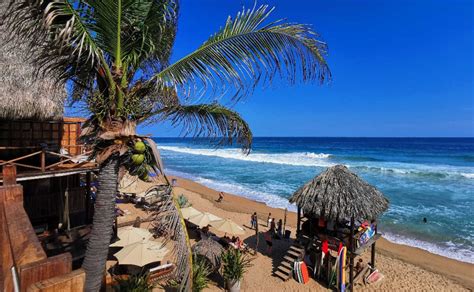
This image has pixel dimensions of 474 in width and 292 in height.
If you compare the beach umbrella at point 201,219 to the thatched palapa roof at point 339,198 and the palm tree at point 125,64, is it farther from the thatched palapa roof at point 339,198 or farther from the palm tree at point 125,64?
the palm tree at point 125,64

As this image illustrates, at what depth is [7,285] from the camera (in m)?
1.89

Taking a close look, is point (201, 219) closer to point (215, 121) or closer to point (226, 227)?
point (226, 227)

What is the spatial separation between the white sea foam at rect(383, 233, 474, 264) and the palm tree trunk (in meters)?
16.1

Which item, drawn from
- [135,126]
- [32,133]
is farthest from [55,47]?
[32,133]

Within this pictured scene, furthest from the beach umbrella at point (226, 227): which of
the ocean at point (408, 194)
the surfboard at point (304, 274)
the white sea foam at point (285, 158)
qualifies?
the white sea foam at point (285, 158)

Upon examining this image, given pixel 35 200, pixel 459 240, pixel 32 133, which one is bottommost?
pixel 459 240

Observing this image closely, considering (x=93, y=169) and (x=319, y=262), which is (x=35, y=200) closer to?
(x=93, y=169)

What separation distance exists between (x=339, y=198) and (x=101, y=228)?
351 inches

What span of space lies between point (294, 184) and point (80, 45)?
94.7 ft

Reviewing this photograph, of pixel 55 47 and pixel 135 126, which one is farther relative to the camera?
A: pixel 135 126

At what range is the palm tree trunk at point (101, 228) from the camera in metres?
3.82

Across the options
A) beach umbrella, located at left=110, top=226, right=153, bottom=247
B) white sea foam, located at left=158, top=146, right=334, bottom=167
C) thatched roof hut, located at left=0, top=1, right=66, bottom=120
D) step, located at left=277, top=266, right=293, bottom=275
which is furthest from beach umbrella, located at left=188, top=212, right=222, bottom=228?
white sea foam, located at left=158, top=146, right=334, bottom=167

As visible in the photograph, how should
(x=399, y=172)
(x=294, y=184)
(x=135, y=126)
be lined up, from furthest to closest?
(x=399, y=172) → (x=294, y=184) → (x=135, y=126)

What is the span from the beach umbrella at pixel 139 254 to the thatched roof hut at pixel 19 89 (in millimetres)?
4386
